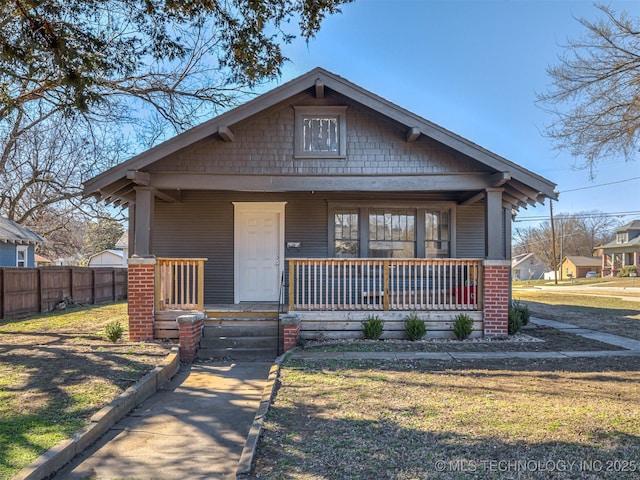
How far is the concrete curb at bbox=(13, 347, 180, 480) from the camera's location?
3438mm

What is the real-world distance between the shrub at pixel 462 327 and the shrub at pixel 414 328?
61 cm

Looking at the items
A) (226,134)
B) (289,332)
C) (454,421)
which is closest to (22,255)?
(226,134)

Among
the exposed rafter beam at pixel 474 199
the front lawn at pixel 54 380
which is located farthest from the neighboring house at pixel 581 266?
the front lawn at pixel 54 380

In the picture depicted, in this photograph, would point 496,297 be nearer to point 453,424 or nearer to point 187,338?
point 453,424

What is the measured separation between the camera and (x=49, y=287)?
1470 cm

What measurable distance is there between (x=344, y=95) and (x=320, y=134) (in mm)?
901

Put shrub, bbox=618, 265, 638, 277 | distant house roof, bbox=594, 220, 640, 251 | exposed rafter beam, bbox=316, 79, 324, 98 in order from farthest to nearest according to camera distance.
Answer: distant house roof, bbox=594, 220, 640, 251 < shrub, bbox=618, 265, 638, 277 < exposed rafter beam, bbox=316, 79, 324, 98

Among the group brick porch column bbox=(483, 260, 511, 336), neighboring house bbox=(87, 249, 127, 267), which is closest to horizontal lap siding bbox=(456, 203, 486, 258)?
brick porch column bbox=(483, 260, 511, 336)

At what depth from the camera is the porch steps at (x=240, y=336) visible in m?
7.82

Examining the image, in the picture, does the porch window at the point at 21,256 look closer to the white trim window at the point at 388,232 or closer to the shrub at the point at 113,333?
the shrub at the point at 113,333

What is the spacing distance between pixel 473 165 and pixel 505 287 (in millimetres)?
2434

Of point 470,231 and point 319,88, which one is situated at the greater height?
Result: point 319,88

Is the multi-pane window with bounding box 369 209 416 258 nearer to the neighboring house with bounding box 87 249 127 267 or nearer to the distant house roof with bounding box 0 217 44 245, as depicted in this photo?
the distant house roof with bounding box 0 217 44 245

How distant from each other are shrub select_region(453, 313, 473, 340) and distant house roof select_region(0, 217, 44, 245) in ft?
60.3
